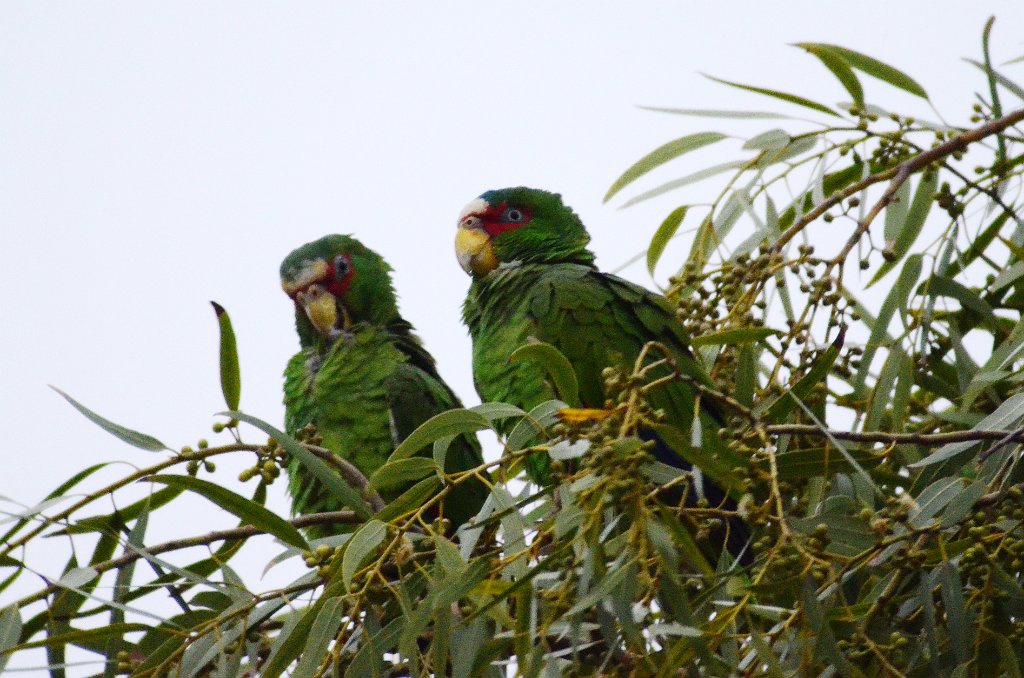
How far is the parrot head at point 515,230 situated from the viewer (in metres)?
2.47

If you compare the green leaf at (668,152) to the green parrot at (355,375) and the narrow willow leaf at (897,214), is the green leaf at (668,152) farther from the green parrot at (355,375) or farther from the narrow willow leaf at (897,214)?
the green parrot at (355,375)

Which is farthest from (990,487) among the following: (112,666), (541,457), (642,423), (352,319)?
(352,319)

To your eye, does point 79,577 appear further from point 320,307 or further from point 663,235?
point 320,307

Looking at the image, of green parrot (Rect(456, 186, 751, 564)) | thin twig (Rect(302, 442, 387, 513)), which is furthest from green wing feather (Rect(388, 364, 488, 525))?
thin twig (Rect(302, 442, 387, 513))

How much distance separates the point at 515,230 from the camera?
2.51m

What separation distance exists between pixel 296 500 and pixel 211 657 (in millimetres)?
1124

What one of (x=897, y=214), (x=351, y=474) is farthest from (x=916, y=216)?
(x=351, y=474)

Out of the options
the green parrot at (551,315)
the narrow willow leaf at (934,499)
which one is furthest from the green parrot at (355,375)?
the narrow willow leaf at (934,499)

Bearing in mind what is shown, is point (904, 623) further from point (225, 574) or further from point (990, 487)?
point (225, 574)

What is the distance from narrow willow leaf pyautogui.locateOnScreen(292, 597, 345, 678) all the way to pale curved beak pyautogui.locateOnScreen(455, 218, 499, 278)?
4.45ft

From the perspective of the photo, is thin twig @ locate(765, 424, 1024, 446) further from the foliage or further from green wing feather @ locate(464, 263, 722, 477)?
green wing feather @ locate(464, 263, 722, 477)

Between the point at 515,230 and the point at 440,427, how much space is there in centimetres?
129

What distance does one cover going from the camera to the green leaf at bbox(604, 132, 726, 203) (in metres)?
1.71

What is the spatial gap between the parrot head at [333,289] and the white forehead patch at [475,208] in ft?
1.15
